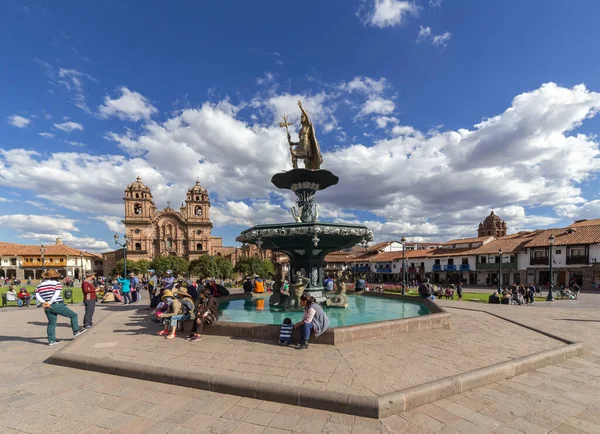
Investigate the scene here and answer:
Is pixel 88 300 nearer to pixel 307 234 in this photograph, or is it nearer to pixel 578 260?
pixel 307 234

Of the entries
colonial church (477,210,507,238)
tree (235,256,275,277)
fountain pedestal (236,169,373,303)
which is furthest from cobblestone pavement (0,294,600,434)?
colonial church (477,210,507,238)

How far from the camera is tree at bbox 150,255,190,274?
61.0 m

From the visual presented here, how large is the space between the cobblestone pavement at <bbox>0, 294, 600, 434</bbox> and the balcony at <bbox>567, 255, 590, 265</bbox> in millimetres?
37848

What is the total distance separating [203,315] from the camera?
6.56 meters

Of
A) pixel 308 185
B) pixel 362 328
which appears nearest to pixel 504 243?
pixel 308 185

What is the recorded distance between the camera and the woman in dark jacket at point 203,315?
20.9 feet

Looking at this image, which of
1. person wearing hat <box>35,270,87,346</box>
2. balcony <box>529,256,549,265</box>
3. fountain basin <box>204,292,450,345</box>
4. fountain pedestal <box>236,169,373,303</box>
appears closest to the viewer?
fountain basin <box>204,292,450,345</box>

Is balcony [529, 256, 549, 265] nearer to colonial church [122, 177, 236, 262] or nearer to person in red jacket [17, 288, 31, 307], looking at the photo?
person in red jacket [17, 288, 31, 307]

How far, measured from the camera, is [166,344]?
6062 mm

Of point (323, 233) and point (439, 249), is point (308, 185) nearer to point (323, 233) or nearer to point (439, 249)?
point (323, 233)

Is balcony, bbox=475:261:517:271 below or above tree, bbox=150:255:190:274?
above

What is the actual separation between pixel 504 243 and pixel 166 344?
4919cm

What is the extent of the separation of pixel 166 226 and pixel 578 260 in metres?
76.6

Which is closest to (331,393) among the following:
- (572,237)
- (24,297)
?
(24,297)
